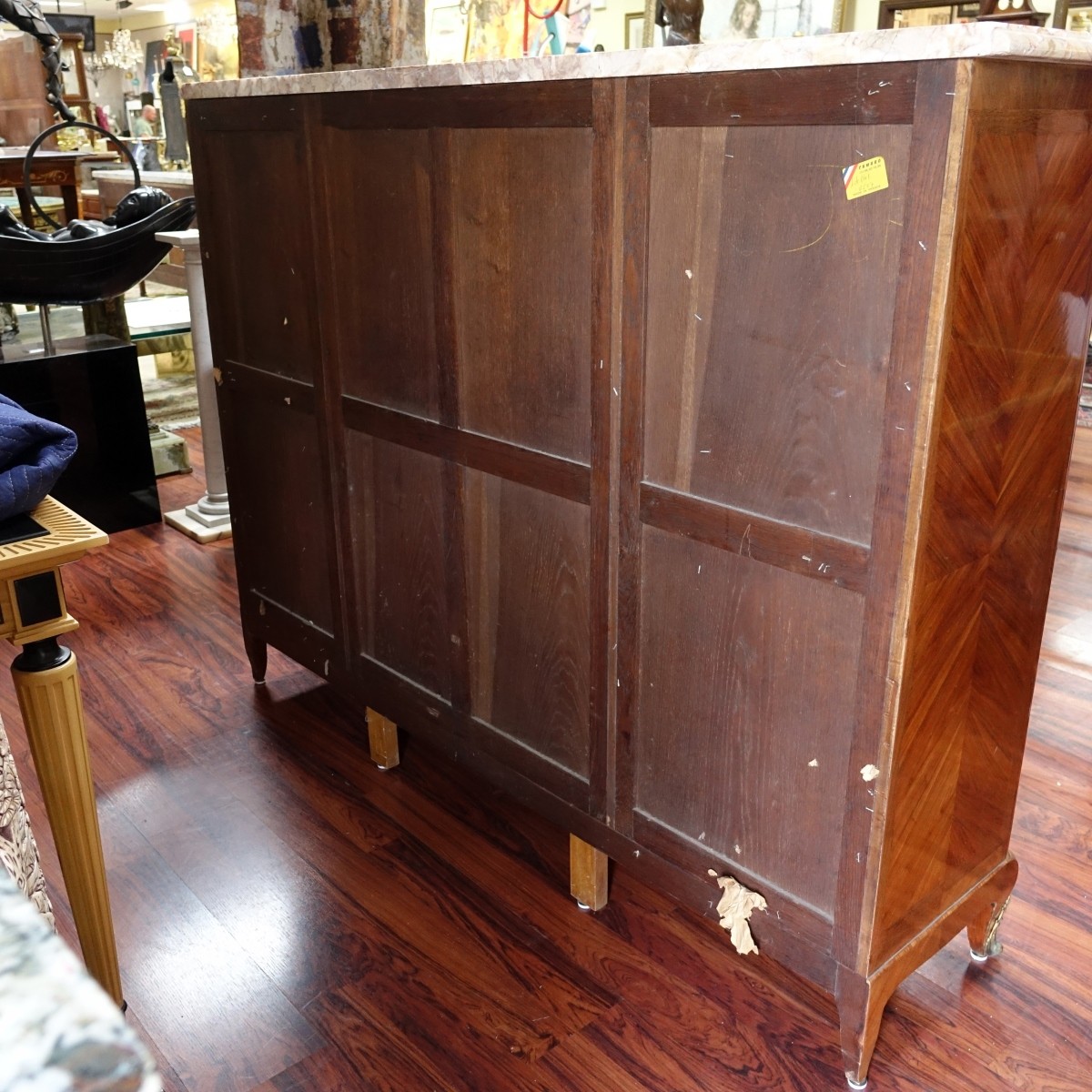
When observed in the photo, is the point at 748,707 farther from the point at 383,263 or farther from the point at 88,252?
the point at 88,252

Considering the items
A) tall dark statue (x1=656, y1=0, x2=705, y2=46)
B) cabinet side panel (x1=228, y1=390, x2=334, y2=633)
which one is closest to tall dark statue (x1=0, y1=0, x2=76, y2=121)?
cabinet side panel (x1=228, y1=390, x2=334, y2=633)

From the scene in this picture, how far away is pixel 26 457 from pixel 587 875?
3.44 ft

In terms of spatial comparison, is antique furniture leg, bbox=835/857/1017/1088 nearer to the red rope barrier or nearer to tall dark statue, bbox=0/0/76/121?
the red rope barrier

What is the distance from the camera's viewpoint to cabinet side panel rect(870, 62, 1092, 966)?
1.11m

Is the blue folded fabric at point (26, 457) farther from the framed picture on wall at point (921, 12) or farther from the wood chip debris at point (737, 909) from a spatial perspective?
the framed picture on wall at point (921, 12)

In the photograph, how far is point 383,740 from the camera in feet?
7.19

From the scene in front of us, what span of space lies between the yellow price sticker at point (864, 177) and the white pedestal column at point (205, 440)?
8.31ft

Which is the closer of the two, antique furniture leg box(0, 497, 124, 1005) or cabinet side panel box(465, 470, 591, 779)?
antique furniture leg box(0, 497, 124, 1005)

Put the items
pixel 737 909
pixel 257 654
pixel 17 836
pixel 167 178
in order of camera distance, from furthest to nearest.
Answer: pixel 167 178 → pixel 257 654 → pixel 737 909 → pixel 17 836

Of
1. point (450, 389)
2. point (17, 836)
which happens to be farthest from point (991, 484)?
point (17, 836)

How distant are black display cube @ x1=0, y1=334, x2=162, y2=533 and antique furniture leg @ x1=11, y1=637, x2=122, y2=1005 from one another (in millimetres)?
1990

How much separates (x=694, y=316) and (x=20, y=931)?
1063mm

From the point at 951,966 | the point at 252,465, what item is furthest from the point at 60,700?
the point at 951,966

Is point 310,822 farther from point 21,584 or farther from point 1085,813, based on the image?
point 1085,813
